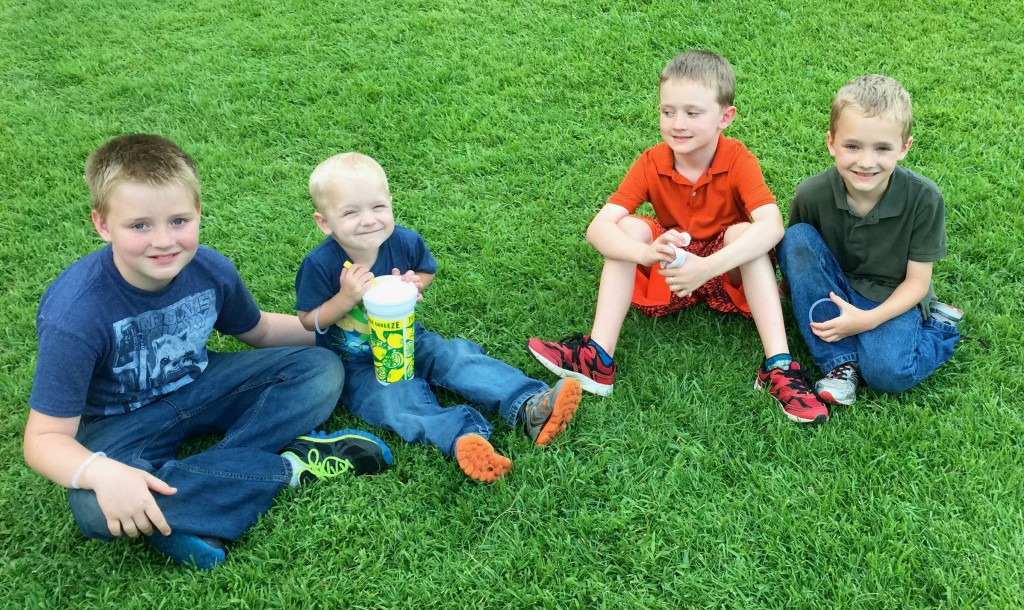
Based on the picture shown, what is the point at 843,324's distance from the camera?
308 centimetres

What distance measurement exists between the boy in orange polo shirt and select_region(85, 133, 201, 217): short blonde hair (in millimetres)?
1457

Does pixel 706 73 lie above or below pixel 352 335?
above

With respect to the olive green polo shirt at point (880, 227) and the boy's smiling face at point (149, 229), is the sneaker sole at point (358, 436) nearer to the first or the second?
the boy's smiling face at point (149, 229)

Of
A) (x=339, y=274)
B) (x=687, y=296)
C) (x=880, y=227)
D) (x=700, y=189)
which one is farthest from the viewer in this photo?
(x=687, y=296)

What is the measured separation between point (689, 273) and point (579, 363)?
1.79 ft

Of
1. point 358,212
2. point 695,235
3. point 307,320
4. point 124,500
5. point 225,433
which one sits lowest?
point 225,433

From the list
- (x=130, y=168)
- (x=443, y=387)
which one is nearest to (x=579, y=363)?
(x=443, y=387)

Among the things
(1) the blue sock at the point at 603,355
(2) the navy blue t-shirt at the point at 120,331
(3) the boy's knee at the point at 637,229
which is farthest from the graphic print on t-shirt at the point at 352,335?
(3) the boy's knee at the point at 637,229

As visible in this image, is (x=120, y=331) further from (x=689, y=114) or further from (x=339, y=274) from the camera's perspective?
(x=689, y=114)

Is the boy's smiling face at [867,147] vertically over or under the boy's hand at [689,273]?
over

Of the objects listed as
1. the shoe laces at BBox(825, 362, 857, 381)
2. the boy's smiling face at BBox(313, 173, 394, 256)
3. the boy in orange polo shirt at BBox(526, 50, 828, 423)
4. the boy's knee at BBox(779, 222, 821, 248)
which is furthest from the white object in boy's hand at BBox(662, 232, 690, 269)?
the boy's smiling face at BBox(313, 173, 394, 256)

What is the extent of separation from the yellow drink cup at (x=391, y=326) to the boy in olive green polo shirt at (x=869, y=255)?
4.96 feet

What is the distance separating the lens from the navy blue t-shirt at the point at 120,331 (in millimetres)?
2455

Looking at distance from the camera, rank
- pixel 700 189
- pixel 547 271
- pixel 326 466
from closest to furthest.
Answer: pixel 326 466
pixel 700 189
pixel 547 271
